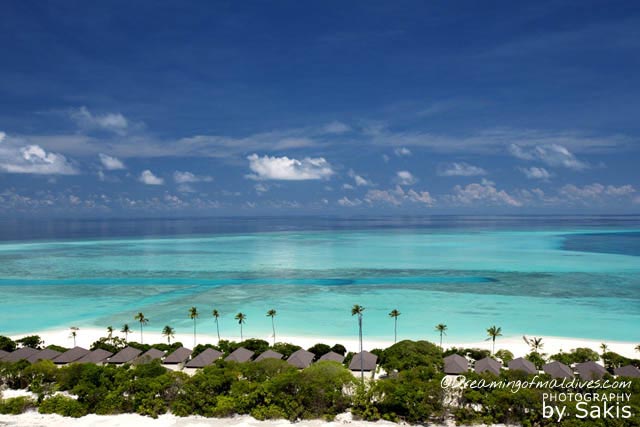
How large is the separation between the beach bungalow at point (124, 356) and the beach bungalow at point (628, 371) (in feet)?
110

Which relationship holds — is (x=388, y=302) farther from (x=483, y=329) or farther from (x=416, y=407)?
(x=416, y=407)

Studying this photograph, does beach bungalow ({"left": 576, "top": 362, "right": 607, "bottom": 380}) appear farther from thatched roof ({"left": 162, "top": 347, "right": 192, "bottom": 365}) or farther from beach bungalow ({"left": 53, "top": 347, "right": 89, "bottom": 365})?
beach bungalow ({"left": 53, "top": 347, "right": 89, "bottom": 365})

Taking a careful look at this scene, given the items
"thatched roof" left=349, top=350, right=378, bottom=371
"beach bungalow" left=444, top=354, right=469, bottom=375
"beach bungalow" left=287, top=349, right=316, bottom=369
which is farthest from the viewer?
"beach bungalow" left=287, top=349, right=316, bottom=369

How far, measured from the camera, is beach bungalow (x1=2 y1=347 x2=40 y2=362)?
30770mm

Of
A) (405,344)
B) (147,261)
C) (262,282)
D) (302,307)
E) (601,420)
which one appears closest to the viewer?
(601,420)

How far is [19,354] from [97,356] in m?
5.75

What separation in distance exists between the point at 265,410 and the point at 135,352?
13964 mm

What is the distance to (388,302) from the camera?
53.2 meters

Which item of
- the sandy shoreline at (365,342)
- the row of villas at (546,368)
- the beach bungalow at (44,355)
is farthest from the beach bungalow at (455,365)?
the beach bungalow at (44,355)

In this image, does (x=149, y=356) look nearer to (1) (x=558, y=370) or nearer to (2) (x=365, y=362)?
(2) (x=365, y=362)

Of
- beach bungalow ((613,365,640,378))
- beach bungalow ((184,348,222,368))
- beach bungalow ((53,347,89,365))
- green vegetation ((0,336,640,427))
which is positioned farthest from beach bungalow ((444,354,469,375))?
beach bungalow ((53,347,89,365))

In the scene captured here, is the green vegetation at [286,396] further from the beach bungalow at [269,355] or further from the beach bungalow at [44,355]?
the beach bungalow at [44,355]

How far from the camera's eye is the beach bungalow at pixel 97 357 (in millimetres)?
31000

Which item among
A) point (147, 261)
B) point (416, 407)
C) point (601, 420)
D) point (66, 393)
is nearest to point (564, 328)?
point (601, 420)
